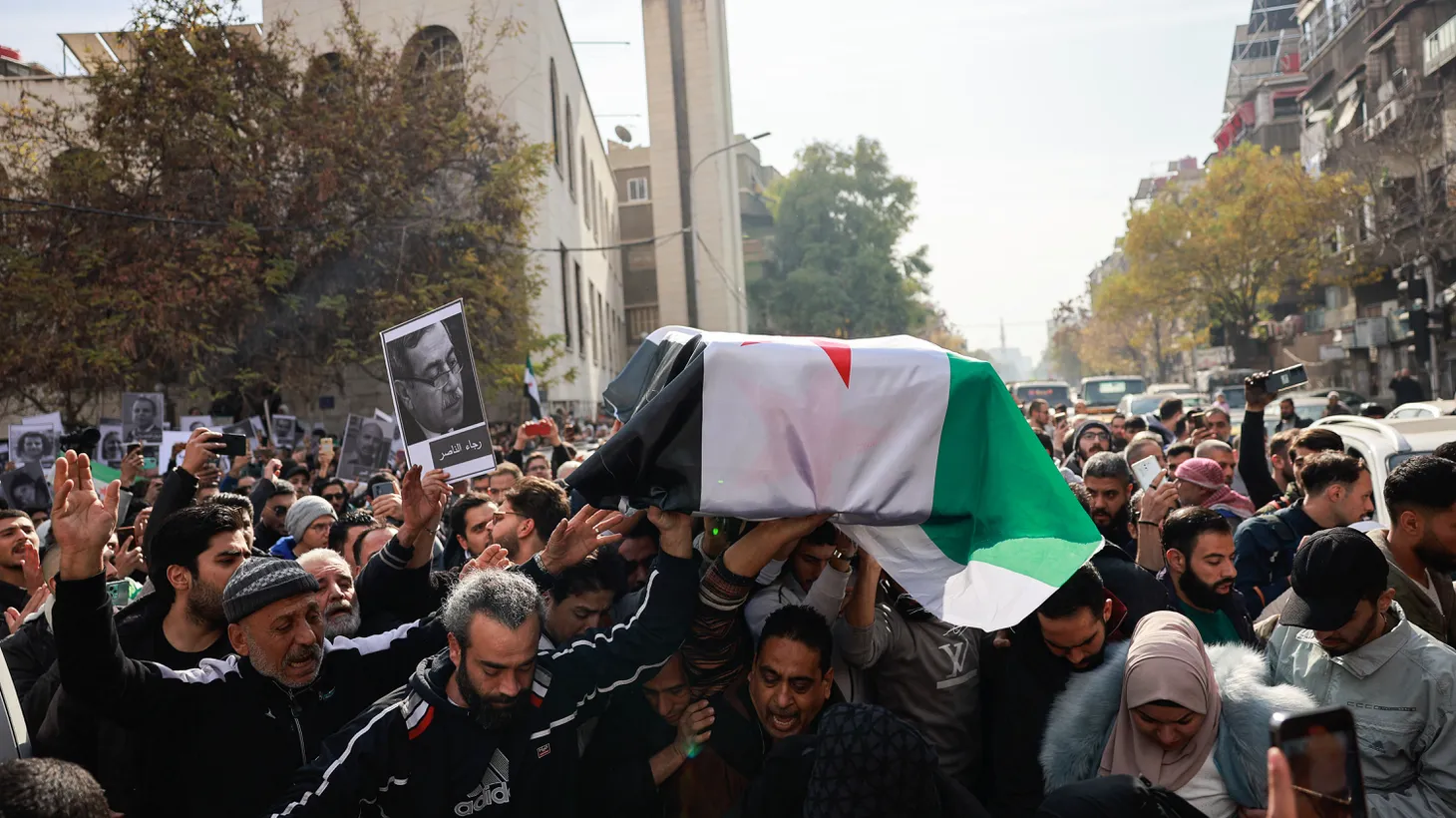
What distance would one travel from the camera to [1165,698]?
2.99 m

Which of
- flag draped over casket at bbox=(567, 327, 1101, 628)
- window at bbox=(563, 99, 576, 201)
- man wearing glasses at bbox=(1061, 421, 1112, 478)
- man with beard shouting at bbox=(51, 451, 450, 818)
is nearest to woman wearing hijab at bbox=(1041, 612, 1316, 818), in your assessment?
flag draped over casket at bbox=(567, 327, 1101, 628)

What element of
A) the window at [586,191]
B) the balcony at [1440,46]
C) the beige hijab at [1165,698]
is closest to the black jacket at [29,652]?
the beige hijab at [1165,698]

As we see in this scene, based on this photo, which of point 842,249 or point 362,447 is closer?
point 362,447

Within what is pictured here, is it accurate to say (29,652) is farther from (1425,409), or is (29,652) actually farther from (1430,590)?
(1425,409)

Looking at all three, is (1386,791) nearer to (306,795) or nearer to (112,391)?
(306,795)

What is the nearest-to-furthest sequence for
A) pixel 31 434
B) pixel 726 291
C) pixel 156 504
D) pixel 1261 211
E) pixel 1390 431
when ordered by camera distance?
pixel 156 504, pixel 1390 431, pixel 31 434, pixel 1261 211, pixel 726 291

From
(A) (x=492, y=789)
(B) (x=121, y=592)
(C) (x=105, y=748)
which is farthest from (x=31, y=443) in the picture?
(A) (x=492, y=789)

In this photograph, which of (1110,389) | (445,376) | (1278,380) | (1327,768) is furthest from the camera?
(1110,389)

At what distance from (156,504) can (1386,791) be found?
4.86m

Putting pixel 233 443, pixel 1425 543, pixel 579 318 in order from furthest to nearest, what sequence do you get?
pixel 579 318, pixel 233 443, pixel 1425 543

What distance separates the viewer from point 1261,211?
39.9 metres

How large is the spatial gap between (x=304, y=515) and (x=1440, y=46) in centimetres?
3744

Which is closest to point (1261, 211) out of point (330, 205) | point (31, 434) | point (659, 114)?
point (659, 114)

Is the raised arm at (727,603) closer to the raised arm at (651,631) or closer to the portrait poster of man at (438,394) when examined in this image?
the raised arm at (651,631)
